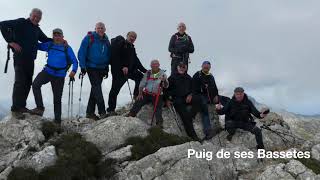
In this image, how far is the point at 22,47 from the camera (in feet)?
53.1

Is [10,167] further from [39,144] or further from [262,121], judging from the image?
[262,121]

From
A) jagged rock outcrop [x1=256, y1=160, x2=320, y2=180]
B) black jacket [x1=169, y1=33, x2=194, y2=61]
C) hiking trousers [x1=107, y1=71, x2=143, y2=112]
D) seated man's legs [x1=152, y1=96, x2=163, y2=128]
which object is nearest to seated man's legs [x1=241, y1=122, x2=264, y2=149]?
jagged rock outcrop [x1=256, y1=160, x2=320, y2=180]

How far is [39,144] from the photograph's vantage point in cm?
1533

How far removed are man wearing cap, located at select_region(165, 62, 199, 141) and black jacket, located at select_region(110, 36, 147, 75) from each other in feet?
7.31

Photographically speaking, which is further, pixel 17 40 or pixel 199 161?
pixel 17 40

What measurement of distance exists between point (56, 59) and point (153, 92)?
4.82 m

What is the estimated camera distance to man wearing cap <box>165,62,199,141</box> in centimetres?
1841

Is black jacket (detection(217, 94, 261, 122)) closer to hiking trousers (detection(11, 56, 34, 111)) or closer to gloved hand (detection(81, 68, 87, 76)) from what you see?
gloved hand (detection(81, 68, 87, 76))

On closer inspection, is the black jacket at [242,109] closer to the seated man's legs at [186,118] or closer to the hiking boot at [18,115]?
the seated man's legs at [186,118]

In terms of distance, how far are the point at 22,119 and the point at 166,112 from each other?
713cm

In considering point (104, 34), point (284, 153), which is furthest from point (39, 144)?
point (284, 153)

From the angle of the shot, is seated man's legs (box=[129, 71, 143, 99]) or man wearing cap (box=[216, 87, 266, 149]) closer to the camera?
man wearing cap (box=[216, 87, 266, 149])

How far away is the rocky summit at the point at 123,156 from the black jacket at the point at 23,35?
2900 mm

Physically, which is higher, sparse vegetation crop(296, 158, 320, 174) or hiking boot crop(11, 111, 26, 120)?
hiking boot crop(11, 111, 26, 120)
